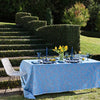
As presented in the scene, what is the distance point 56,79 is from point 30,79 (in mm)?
731

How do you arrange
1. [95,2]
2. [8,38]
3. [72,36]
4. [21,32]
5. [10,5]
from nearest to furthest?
[72,36], [8,38], [21,32], [10,5], [95,2]

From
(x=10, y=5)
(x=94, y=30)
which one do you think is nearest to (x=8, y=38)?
(x=10, y=5)

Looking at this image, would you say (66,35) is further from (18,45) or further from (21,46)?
(18,45)

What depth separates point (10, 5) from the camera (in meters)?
23.8

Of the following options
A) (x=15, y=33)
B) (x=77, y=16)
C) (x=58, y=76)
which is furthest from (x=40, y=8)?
(x=58, y=76)

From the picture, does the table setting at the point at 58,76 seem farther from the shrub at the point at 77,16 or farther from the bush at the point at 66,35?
the shrub at the point at 77,16

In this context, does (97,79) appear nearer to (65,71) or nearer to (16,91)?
(65,71)

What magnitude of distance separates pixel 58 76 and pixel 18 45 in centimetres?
478

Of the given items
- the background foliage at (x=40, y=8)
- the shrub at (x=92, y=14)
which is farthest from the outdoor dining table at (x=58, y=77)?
the shrub at (x=92, y=14)

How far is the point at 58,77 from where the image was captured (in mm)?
5586

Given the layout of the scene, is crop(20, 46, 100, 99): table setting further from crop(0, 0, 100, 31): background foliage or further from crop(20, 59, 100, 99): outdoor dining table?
crop(0, 0, 100, 31): background foliage

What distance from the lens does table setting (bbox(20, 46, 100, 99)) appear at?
5355mm

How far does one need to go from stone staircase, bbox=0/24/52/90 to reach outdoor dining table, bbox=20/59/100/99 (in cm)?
209

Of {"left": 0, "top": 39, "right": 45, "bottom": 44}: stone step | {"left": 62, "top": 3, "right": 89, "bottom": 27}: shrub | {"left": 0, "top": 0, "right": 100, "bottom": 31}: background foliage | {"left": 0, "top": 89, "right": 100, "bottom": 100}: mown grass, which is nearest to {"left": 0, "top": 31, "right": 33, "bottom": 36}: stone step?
{"left": 0, "top": 39, "right": 45, "bottom": 44}: stone step
